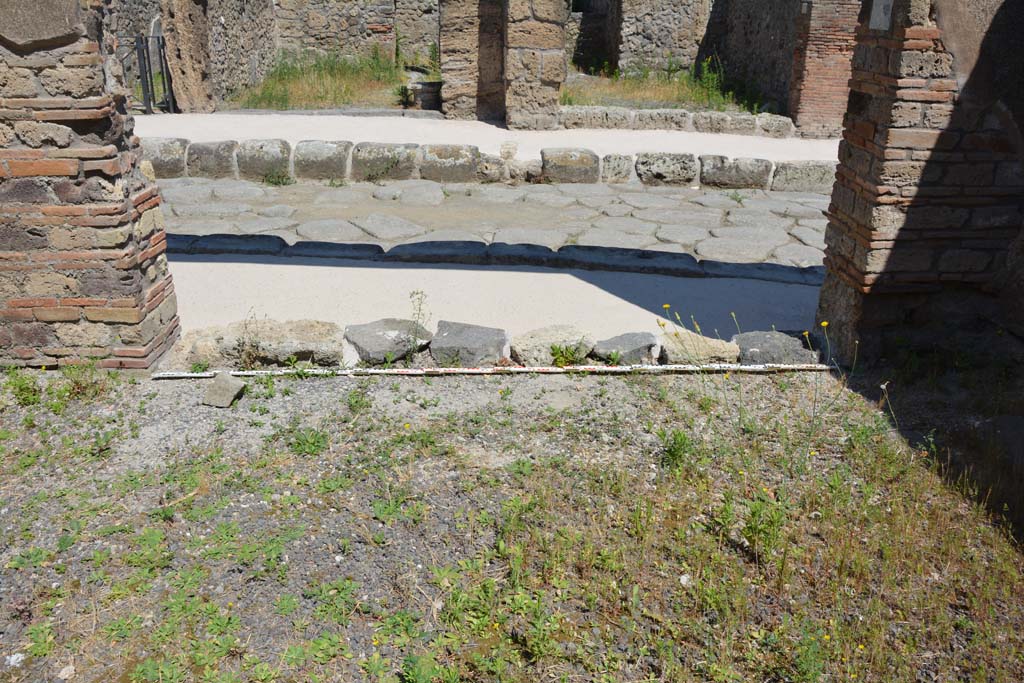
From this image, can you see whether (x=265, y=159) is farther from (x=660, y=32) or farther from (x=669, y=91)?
(x=660, y=32)

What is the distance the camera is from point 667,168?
8.74 metres

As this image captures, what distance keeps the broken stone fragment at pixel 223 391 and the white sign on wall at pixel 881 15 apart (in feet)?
11.2

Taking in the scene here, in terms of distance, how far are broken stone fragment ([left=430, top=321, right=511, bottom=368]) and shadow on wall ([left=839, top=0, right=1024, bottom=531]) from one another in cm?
185

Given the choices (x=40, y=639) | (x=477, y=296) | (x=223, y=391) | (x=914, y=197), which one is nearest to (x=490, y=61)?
(x=477, y=296)

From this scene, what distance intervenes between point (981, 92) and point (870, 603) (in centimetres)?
244

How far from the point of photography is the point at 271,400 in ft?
13.3

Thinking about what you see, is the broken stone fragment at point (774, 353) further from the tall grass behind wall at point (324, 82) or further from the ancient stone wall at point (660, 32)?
the ancient stone wall at point (660, 32)

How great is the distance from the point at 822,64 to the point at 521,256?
7.32 m

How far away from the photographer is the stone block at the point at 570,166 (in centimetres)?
873

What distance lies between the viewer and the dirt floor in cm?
262

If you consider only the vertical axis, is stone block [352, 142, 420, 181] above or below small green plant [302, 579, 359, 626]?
Result: above

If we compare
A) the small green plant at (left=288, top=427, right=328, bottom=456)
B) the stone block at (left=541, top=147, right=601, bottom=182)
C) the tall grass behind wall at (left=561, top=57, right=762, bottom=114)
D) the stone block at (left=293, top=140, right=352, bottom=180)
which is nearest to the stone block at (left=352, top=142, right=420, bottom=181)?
the stone block at (left=293, top=140, right=352, bottom=180)

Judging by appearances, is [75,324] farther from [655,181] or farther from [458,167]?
[655,181]

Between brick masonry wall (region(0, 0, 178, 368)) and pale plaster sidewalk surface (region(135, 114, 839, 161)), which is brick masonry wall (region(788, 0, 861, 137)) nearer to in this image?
pale plaster sidewalk surface (region(135, 114, 839, 161))
